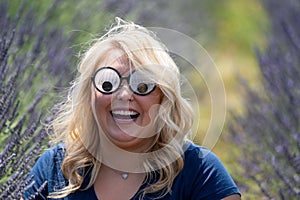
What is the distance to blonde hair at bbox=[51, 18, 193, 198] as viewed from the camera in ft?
8.48

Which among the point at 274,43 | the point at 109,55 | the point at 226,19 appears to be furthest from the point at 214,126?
the point at 226,19

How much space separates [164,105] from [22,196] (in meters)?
0.56

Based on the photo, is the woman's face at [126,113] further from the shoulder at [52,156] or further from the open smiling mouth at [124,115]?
the shoulder at [52,156]

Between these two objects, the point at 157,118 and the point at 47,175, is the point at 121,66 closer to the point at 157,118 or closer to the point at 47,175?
the point at 157,118

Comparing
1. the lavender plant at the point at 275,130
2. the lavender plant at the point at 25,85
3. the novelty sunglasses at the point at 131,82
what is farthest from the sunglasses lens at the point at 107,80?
the lavender plant at the point at 275,130

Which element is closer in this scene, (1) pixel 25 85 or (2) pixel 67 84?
(1) pixel 25 85

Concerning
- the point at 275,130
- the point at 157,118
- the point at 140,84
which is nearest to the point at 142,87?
the point at 140,84

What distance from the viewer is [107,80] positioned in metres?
2.56

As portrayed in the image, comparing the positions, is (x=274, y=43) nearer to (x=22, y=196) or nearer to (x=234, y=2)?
(x=22, y=196)

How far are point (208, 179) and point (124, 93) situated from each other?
0.38 meters

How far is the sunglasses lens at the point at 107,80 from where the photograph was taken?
2557mm

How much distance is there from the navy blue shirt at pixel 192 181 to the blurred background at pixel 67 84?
3.8 inches

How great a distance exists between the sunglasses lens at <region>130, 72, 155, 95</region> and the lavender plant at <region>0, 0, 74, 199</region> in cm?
38

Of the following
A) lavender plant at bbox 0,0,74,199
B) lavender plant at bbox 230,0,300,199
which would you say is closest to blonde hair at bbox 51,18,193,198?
lavender plant at bbox 0,0,74,199
